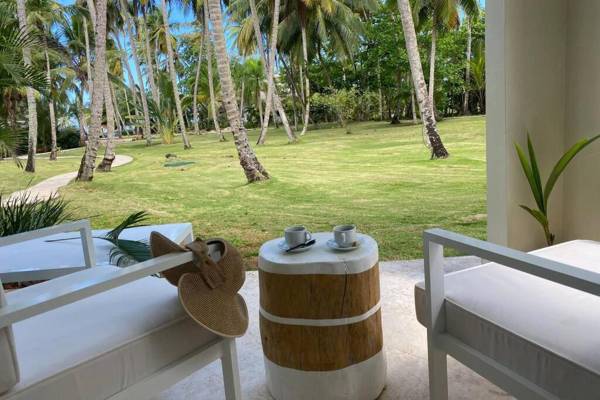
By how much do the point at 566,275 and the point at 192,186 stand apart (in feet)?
11.6

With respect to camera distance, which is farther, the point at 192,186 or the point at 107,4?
the point at 192,186

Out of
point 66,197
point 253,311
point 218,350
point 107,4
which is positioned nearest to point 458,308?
point 218,350

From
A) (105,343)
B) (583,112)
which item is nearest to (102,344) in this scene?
(105,343)

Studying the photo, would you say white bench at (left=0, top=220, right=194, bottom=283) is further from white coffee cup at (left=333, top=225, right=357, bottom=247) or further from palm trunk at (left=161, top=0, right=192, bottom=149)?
palm trunk at (left=161, top=0, right=192, bottom=149)

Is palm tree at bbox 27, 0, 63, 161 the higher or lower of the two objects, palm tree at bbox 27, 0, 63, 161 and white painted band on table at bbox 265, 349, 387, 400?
the higher

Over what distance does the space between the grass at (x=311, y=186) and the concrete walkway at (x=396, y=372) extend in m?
1.54

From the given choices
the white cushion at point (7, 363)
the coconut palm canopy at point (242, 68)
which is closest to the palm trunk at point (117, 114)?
the coconut palm canopy at point (242, 68)

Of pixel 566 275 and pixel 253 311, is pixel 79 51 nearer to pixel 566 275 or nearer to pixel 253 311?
pixel 253 311

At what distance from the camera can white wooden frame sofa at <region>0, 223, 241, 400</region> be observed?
931 mm

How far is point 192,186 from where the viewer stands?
4102 mm

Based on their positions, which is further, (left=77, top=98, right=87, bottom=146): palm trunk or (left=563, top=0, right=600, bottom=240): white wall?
(left=77, top=98, right=87, bottom=146): palm trunk

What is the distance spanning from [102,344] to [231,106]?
324 centimetres

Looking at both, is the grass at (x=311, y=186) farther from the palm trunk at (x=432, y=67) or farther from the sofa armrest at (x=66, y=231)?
the sofa armrest at (x=66, y=231)

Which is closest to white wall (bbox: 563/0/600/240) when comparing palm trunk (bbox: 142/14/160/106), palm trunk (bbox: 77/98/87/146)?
palm trunk (bbox: 142/14/160/106)
